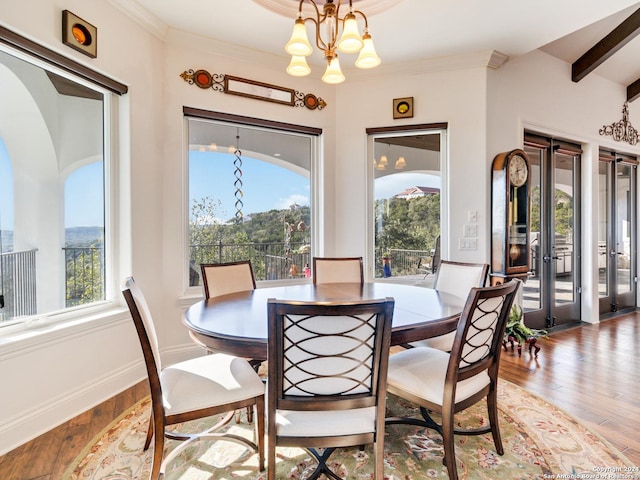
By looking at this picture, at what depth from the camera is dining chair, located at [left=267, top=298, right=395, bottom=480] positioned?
1263mm

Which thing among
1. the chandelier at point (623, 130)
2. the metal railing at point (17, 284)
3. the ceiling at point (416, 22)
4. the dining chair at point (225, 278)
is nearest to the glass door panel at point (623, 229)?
the chandelier at point (623, 130)

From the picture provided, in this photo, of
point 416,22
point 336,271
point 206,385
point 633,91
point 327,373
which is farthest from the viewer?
point 633,91

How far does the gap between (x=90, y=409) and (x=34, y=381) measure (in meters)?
0.43

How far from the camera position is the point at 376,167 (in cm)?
380

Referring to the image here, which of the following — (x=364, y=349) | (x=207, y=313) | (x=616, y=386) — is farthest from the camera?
(x=616, y=386)

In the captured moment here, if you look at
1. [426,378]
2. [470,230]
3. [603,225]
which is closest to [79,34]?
[426,378]

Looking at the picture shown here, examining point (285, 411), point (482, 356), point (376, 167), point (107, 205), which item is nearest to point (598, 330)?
point (376, 167)

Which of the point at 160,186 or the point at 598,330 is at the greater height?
the point at 160,186

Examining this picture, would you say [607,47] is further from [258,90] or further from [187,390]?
[187,390]

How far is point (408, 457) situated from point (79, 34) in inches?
125

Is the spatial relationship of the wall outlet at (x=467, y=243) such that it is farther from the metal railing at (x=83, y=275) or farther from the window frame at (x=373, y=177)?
the metal railing at (x=83, y=275)

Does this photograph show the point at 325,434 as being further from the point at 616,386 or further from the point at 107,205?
the point at 616,386

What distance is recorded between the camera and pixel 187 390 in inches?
61.8

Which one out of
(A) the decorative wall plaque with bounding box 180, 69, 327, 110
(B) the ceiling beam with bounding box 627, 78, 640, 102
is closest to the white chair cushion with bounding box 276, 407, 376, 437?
(A) the decorative wall plaque with bounding box 180, 69, 327, 110
